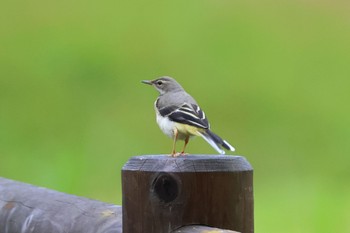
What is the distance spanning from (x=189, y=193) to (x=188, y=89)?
9.74m

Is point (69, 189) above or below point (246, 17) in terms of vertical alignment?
below

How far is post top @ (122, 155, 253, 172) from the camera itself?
3.74 metres

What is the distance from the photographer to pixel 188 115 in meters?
5.48

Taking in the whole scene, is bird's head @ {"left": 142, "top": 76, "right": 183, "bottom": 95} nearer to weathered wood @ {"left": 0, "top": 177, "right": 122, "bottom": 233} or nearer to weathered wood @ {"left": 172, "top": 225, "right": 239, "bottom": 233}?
weathered wood @ {"left": 0, "top": 177, "right": 122, "bottom": 233}

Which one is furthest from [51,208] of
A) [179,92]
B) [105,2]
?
[105,2]

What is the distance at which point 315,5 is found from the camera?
58.9ft

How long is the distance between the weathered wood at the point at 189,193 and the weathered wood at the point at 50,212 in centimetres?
29

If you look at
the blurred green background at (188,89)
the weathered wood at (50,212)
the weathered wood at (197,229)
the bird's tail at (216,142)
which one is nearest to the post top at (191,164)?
the weathered wood at (197,229)

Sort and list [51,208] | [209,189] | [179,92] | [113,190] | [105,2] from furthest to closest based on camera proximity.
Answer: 1. [105,2]
2. [113,190]
3. [179,92]
4. [51,208]
5. [209,189]

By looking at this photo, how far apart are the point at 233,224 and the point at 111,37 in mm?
12732

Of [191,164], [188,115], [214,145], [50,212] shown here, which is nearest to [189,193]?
[191,164]

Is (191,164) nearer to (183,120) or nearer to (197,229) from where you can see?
(197,229)

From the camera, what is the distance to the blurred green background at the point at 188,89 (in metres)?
10.7

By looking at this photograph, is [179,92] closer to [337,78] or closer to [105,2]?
[337,78]
